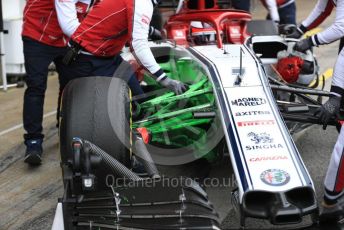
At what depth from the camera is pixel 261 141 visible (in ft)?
11.9

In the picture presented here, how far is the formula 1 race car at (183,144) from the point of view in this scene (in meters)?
3.14

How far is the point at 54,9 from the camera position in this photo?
516cm

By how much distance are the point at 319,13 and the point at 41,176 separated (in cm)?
319

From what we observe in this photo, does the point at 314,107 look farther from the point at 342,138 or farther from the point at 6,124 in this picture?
the point at 6,124

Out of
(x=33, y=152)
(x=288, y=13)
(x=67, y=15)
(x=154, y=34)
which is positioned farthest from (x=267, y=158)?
(x=288, y=13)

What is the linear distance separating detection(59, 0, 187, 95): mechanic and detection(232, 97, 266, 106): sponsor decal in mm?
557

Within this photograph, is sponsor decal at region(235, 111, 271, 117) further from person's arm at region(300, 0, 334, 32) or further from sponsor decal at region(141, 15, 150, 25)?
person's arm at region(300, 0, 334, 32)

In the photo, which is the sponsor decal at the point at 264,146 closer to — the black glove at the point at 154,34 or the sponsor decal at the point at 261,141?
the sponsor decal at the point at 261,141

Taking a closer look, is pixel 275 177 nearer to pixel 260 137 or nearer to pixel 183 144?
pixel 260 137

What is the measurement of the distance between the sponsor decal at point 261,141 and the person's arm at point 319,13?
9.57 feet

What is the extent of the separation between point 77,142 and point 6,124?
3358 mm

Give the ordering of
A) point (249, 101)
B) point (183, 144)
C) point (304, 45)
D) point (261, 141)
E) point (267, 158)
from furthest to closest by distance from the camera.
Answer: point (304, 45)
point (183, 144)
point (249, 101)
point (261, 141)
point (267, 158)

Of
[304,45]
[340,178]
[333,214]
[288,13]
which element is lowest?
[288,13]

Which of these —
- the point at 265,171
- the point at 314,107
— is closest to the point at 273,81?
the point at 314,107
